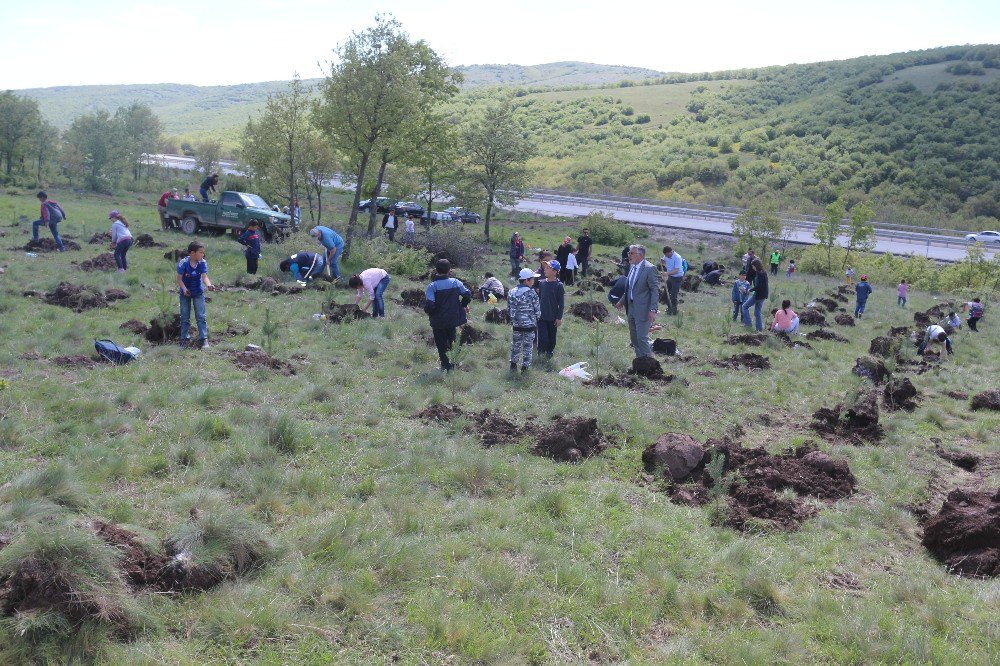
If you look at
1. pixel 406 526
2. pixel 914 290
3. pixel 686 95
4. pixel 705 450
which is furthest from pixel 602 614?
pixel 686 95

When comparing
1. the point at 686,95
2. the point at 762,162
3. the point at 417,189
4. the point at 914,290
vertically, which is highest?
the point at 686,95

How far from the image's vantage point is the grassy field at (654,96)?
9150 cm

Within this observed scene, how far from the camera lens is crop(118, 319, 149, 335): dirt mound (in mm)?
10795

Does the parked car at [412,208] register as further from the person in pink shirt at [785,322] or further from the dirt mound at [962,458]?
the dirt mound at [962,458]

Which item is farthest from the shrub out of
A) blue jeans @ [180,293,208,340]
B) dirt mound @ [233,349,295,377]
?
dirt mound @ [233,349,295,377]

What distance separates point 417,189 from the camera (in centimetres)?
3148

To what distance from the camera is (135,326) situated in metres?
10.9

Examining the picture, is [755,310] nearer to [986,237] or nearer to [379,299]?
[379,299]

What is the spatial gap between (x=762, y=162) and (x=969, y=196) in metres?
17.1

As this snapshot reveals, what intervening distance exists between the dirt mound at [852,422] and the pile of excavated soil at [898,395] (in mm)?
1233

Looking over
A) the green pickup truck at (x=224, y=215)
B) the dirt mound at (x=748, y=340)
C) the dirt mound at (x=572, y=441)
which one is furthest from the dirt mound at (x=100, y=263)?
the dirt mound at (x=748, y=340)

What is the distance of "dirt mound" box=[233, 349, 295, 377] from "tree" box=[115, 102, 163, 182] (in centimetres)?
4070

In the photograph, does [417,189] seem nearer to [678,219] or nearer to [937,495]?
[678,219]

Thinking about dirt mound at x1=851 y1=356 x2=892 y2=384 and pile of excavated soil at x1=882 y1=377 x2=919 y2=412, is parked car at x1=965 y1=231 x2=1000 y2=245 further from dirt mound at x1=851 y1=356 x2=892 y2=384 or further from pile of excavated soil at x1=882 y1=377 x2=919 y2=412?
pile of excavated soil at x1=882 y1=377 x2=919 y2=412
